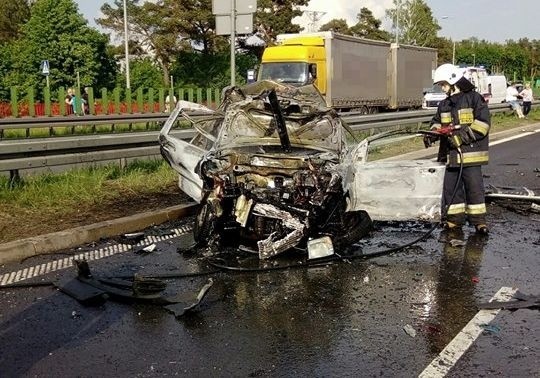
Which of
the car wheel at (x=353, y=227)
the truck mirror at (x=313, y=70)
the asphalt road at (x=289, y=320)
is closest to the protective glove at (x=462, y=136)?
the asphalt road at (x=289, y=320)

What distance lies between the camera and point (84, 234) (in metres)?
6.37

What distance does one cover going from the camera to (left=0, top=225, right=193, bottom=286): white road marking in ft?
17.0

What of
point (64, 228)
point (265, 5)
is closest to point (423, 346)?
point (64, 228)

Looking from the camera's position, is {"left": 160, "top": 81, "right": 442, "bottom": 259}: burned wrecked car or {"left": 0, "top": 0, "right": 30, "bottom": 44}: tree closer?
{"left": 160, "top": 81, "right": 442, "bottom": 259}: burned wrecked car

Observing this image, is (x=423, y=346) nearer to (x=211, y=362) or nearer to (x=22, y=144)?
(x=211, y=362)

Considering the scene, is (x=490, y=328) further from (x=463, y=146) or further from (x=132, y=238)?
(x=132, y=238)

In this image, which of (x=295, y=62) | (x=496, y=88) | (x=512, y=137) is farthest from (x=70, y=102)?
(x=496, y=88)

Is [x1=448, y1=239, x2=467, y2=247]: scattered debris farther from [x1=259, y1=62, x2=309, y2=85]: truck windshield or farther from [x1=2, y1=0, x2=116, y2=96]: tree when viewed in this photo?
[x1=2, y1=0, x2=116, y2=96]: tree

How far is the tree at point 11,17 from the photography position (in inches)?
2287

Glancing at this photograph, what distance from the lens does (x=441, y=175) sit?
6.98 metres

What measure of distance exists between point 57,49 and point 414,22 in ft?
144

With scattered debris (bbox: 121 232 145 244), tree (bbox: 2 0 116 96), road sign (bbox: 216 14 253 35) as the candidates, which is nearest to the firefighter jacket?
scattered debris (bbox: 121 232 145 244)

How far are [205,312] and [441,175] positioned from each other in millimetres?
3629

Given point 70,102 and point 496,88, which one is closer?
point 70,102
